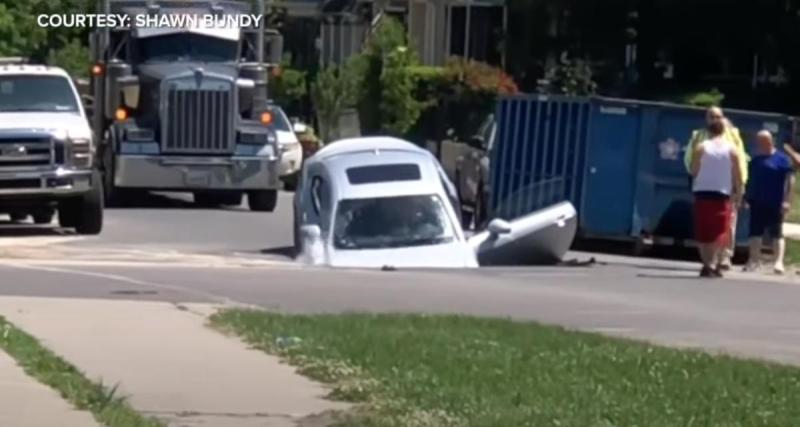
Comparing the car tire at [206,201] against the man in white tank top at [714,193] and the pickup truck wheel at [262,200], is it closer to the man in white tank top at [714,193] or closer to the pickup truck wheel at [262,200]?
the pickup truck wheel at [262,200]

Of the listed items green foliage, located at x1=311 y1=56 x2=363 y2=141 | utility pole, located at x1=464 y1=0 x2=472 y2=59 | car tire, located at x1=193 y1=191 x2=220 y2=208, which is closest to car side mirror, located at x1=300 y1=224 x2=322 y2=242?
car tire, located at x1=193 y1=191 x2=220 y2=208

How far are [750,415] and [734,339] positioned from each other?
17.3 ft

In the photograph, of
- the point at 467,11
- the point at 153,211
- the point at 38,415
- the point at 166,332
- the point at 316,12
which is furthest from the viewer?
the point at 316,12

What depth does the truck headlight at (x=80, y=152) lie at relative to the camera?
26906 millimetres

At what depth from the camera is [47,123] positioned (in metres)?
27.0

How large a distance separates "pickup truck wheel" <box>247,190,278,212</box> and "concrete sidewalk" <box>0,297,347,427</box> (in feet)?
54.1

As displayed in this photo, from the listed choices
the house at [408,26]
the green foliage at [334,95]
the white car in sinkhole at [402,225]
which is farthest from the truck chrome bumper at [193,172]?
the house at [408,26]

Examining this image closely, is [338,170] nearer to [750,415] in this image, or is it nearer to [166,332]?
[166,332]

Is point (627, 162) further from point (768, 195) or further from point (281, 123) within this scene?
point (281, 123)

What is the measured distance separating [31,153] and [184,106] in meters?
6.51

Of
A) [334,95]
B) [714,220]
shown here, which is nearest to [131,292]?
[714,220]

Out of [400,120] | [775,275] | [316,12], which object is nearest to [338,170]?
[775,275]

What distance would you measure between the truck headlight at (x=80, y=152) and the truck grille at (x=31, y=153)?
0.26m

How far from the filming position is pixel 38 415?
10.5m
